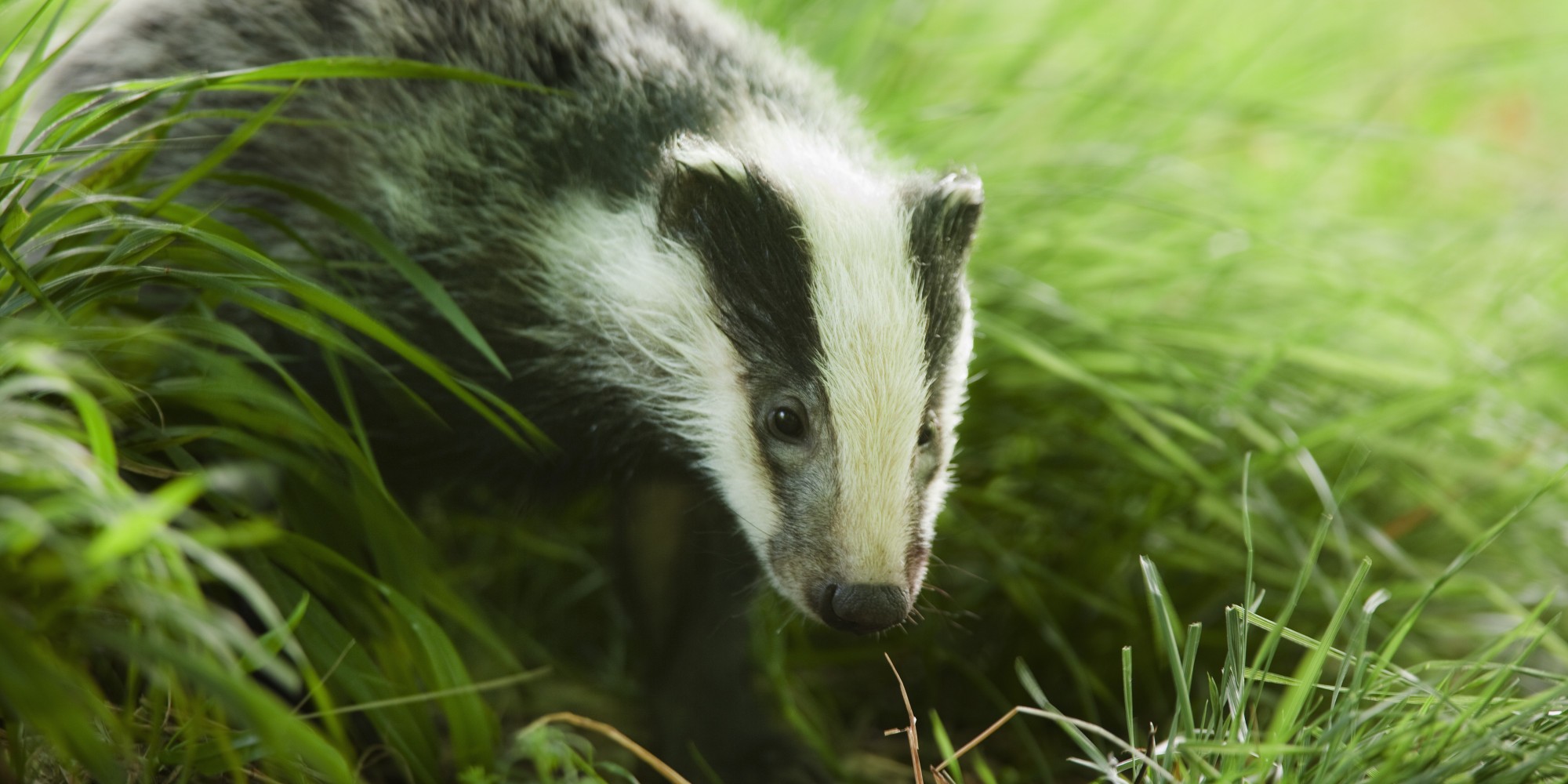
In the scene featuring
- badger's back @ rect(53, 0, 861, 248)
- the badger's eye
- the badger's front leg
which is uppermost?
badger's back @ rect(53, 0, 861, 248)

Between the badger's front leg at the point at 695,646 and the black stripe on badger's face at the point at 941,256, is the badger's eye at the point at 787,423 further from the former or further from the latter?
the badger's front leg at the point at 695,646

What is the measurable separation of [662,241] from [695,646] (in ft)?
3.59

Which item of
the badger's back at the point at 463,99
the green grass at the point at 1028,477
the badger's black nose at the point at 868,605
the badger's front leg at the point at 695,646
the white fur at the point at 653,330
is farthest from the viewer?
the badger's front leg at the point at 695,646

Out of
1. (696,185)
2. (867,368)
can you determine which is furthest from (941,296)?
(696,185)

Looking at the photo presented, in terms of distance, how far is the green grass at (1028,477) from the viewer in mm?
1754

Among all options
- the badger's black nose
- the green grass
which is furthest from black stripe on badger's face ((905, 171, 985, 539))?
the green grass

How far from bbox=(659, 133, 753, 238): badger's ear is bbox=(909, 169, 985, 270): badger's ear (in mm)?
360

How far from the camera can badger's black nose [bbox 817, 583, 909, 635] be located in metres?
2.19

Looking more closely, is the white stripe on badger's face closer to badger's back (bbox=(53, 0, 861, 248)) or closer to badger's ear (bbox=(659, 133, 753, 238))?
badger's ear (bbox=(659, 133, 753, 238))

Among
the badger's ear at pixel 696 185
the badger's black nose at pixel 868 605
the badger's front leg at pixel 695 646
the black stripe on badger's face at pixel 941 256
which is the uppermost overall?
the badger's ear at pixel 696 185

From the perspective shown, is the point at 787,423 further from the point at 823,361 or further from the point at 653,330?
the point at 653,330

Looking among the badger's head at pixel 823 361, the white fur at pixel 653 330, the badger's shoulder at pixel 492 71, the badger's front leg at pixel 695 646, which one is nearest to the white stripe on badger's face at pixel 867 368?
the badger's head at pixel 823 361

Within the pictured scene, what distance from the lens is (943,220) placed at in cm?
241

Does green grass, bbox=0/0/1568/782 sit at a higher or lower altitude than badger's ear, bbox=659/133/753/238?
lower
